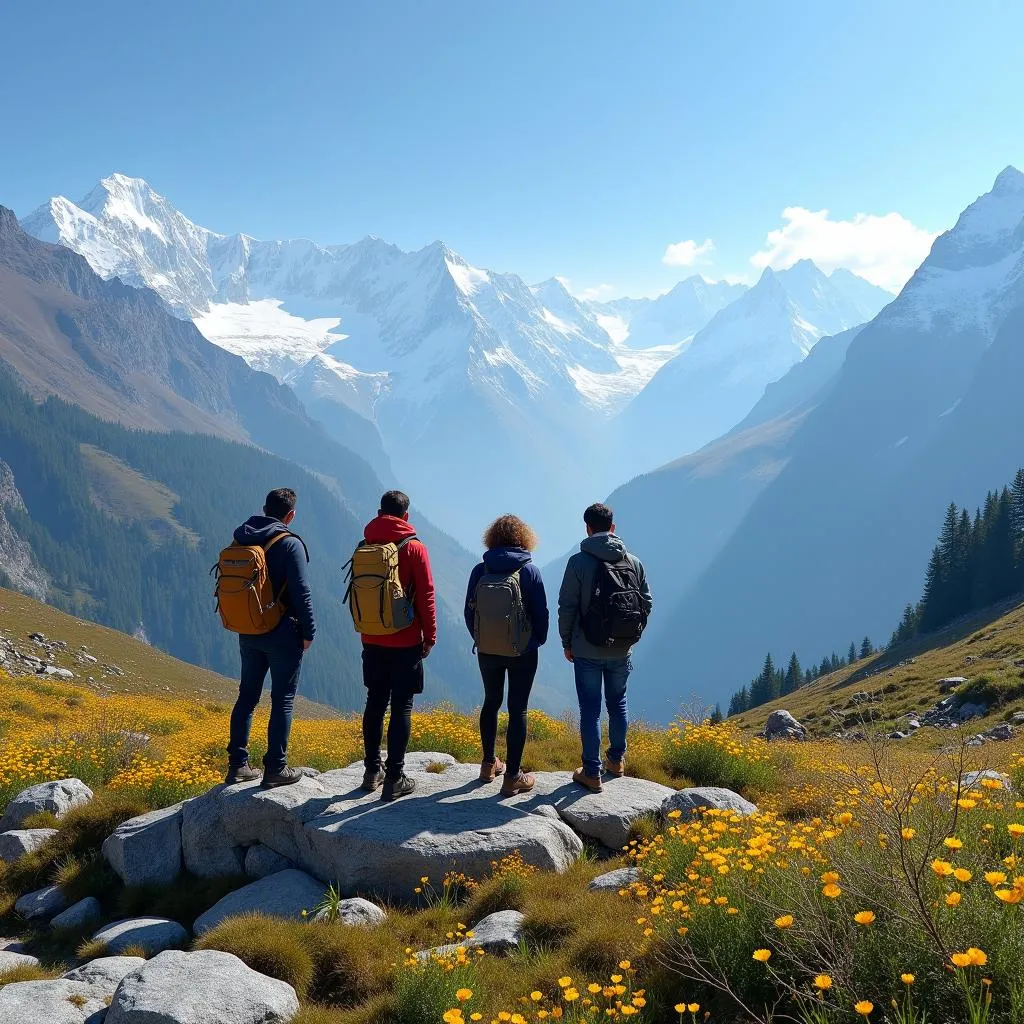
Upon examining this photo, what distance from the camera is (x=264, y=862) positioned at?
330 inches

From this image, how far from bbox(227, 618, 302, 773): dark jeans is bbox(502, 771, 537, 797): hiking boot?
2.72 m

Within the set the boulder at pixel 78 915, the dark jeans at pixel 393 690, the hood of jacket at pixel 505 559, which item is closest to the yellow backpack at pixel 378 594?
the dark jeans at pixel 393 690

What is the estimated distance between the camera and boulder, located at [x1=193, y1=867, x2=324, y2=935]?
7.15 meters

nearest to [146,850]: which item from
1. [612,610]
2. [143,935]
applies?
[143,935]

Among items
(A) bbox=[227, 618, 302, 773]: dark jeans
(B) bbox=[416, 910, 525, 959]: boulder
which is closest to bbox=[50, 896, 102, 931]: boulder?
(A) bbox=[227, 618, 302, 773]: dark jeans

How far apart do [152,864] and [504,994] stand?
5286mm

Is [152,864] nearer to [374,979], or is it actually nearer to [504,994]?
[374,979]

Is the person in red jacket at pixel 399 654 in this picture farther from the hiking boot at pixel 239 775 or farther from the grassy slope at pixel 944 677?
the grassy slope at pixel 944 677

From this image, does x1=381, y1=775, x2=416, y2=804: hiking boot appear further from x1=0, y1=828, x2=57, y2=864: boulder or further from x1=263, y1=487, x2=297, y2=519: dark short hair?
x1=0, y1=828, x2=57, y2=864: boulder

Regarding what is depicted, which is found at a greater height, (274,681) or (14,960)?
(274,681)

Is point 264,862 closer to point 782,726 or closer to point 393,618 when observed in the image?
point 393,618

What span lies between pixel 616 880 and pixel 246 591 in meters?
5.13

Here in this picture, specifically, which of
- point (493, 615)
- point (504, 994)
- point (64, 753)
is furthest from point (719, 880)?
point (64, 753)

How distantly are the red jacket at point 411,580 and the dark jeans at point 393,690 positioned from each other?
0.39ft
